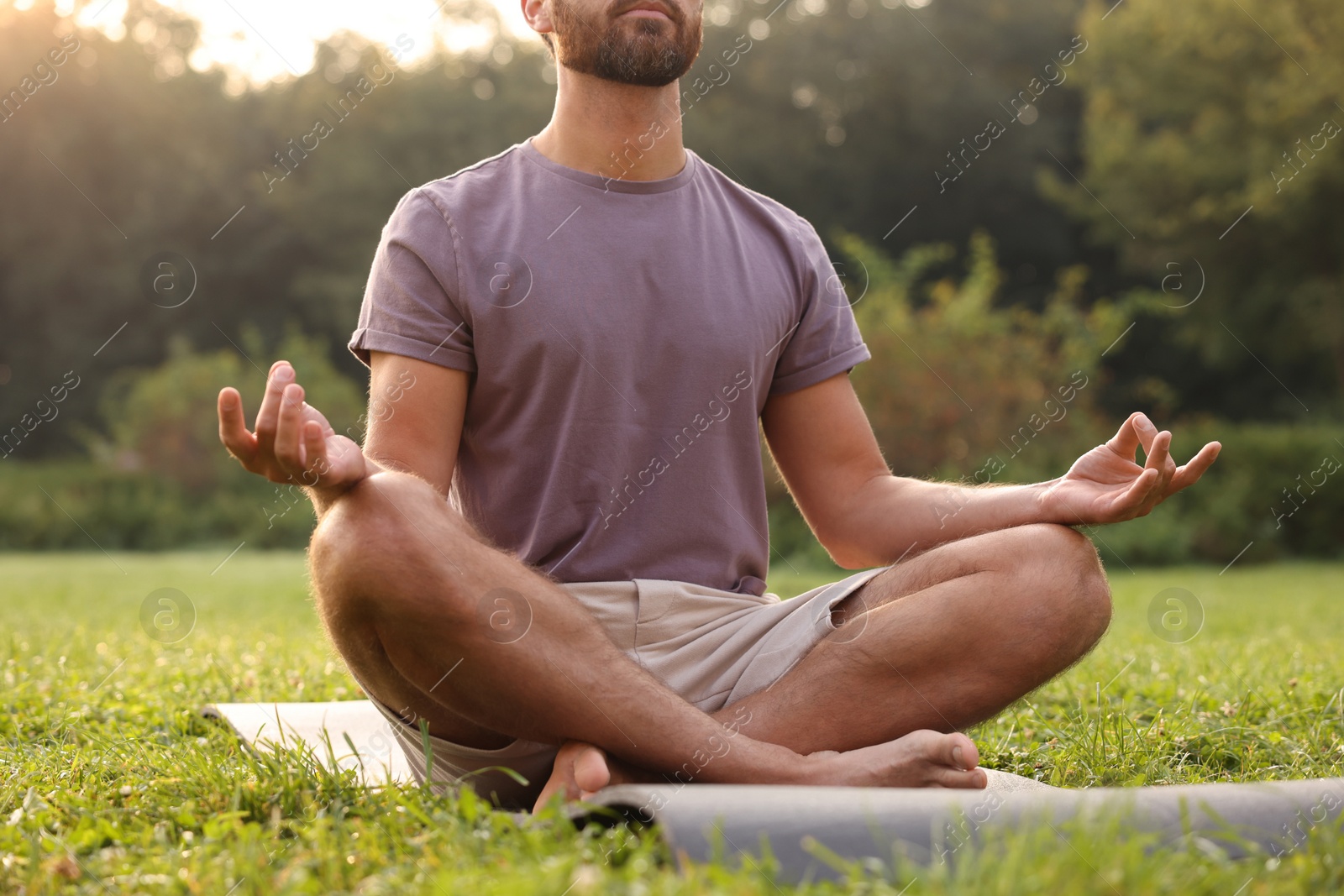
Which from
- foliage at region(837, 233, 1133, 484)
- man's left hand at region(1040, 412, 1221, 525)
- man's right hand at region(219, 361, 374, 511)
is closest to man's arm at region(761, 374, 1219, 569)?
man's left hand at region(1040, 412, 1221, 525)

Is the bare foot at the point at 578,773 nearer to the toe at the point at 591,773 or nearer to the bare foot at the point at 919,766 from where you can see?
the toe at the point at 591,773

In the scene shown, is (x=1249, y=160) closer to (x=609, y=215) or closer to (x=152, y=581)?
(x=152, y=581)

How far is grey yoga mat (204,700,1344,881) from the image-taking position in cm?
171

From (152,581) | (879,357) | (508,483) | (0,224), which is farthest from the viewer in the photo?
(0,224)

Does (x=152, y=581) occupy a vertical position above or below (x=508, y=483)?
below

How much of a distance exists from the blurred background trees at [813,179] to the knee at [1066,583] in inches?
644

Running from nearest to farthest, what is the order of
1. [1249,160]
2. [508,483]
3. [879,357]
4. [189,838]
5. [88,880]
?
[88,880]
[189,838]
[508,483]
[879,357]
[1249,160]

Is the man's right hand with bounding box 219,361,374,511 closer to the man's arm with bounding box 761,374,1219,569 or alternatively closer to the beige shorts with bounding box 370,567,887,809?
the beige shorts with bounding box 370,567,887,809

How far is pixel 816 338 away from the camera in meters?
2.98

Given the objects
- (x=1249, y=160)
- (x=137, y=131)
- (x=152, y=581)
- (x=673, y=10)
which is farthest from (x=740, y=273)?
(x=137, y=131)

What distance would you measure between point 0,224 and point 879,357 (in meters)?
20.7

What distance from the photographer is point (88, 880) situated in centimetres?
178

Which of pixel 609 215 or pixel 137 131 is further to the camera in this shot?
pixel 137 131
